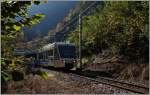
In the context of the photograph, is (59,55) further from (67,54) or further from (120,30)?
(120,30)

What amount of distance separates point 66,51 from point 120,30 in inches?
217

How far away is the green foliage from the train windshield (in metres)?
4.14

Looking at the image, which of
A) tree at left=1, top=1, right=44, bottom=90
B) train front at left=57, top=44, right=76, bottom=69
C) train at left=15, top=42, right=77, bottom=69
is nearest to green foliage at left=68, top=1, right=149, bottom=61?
train front at left=57, top=44, right=76, bottom=69

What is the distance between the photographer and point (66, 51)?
112 feet

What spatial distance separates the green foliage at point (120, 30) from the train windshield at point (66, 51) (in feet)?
13.6

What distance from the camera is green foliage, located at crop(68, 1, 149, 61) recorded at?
1226 inches

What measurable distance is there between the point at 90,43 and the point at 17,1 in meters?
37.5

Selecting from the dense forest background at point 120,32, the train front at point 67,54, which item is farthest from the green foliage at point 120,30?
the train front at point 67,54

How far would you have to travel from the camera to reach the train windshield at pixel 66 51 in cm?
3372

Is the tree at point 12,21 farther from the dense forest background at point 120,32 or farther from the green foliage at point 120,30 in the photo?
the green foliage at point 120,30

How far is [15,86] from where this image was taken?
1538 centimetres

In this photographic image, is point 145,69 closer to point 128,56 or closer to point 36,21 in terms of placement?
point 128,56

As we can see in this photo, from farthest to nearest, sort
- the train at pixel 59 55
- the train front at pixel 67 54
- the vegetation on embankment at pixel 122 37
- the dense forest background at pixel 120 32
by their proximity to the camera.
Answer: the train front at pixel 67 54 < the train at pixel 59 55 < the dense forest background at pixel 120 32 < the vegetation on embankment at pixel 122 37

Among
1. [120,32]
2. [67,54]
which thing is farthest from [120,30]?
[67,54]
